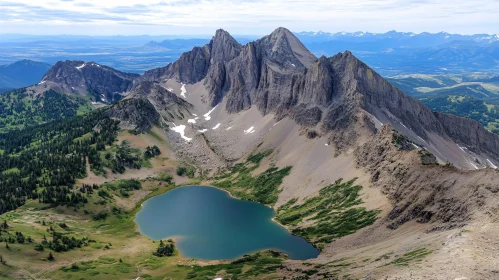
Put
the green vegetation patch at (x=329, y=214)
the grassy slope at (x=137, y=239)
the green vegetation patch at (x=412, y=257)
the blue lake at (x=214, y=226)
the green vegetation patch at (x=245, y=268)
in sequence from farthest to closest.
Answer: the blue lake at (x=214, y=226), the green vegetation patch at (x=329, y=214), the grassy slope at (x=137, y=239), the green vegetation patch at (x=245, y=268), the green vegetation patch at (x=412, y=257)

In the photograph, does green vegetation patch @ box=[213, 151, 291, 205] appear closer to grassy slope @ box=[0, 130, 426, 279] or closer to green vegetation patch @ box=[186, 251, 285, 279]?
grassy slope @ box=[0, 130, 426, 279]

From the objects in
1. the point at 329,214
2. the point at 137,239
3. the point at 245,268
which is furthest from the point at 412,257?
the point at 137,239

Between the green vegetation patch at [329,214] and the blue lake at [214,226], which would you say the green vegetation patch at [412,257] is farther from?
the blue lake at [214,226]

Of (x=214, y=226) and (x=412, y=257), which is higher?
(x=412, y=257)

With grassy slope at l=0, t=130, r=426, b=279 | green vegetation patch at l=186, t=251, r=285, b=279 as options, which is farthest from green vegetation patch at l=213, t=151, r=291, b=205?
green vegetation patch at l=186, t=251, r=285, b=279

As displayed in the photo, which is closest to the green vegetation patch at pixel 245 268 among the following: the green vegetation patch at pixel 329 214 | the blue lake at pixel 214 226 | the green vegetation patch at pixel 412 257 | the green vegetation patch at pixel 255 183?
the blue lake at pixel 214 226

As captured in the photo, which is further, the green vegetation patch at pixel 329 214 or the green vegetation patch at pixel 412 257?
the green vegetation patch at pixel 329 214

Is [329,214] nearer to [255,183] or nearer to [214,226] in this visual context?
[214,226]
